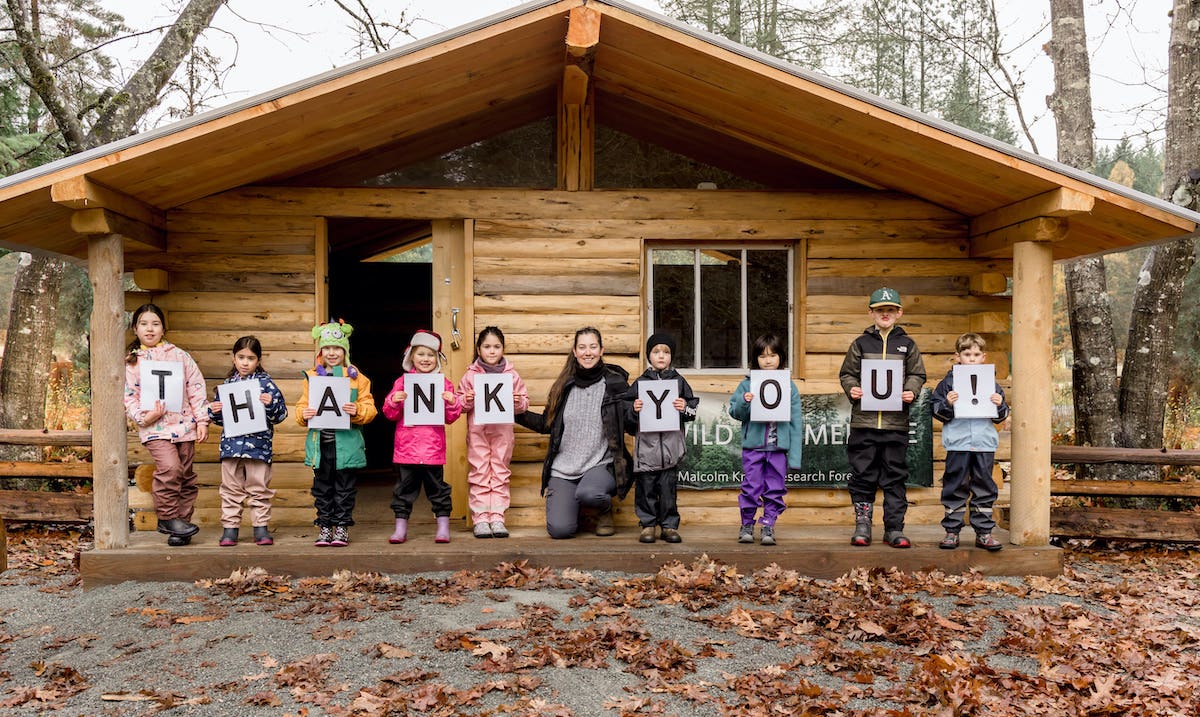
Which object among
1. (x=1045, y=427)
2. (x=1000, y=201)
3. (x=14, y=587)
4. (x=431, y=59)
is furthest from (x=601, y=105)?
(x=14, y=587)

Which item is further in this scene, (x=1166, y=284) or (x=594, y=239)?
(x=1166, y=284)

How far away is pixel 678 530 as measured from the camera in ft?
23.5

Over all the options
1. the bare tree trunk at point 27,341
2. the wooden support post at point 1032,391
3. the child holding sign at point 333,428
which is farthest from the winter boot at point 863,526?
the bare tree trunk at point 27,341

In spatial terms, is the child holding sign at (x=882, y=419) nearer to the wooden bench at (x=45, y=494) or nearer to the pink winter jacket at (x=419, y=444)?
the pink winter jacket at (x=419, y=444)

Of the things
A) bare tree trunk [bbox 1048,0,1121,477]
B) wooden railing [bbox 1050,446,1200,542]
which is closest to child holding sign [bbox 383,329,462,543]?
wooden railing [bbox 1050,446,1200,542]

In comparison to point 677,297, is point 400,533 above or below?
below

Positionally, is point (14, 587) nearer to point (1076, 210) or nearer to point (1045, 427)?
point (1045, 427)

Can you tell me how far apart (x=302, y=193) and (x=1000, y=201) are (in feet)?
19.0

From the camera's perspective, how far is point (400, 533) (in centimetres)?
662

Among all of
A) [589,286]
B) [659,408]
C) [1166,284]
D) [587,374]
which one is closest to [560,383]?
[587,374]

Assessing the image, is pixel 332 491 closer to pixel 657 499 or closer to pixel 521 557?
pixel 521 557

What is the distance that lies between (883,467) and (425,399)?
354 cm

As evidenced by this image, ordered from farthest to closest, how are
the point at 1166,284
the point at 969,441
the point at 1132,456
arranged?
the point at 1166,284, the point at 1132,456, the point at 969,441

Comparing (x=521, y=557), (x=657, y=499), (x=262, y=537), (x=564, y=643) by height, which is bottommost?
(x=564, y=643)
